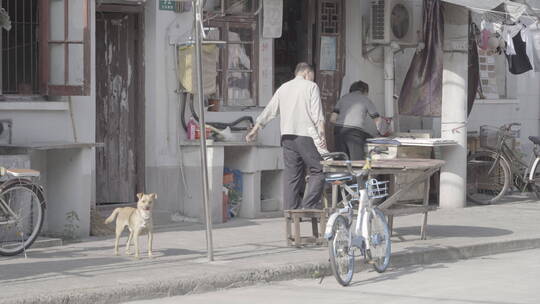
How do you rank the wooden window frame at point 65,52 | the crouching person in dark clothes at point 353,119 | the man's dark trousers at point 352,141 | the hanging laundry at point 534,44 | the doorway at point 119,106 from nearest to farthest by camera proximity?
the wooden window frame at point 65,52
the doorway at point 119,106
the crouching person in dark clothes at point 353,119
the man's dark trousers at point 352,141
the hanging laundry at point 534,44

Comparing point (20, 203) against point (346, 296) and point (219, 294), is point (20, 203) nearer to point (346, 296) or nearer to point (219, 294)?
point (219, 294)

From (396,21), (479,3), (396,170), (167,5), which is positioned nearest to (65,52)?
(167,5)

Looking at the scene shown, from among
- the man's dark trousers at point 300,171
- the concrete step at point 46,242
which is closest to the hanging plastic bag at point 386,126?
the man's dark trousers at point 300,171

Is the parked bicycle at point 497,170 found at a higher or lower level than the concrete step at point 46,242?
higher

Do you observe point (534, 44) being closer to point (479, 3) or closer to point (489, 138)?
point (479, 3)

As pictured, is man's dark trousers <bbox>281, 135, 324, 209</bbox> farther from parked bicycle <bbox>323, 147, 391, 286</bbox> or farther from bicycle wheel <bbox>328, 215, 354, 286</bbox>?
bicycle wheel <bbox>328, 215, 354, 286</bbox>

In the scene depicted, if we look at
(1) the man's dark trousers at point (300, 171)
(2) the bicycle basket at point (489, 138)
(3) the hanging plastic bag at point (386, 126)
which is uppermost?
(3) the hanging plastic bag at point (386, 126)

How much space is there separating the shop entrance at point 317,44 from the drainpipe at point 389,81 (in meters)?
0.77

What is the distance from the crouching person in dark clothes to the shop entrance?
36.9 inches

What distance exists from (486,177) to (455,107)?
1.89 metres

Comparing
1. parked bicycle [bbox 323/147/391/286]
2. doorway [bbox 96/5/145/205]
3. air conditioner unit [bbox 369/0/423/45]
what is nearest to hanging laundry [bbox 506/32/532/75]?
air conditioner unit [bbox 369/0/423/45]

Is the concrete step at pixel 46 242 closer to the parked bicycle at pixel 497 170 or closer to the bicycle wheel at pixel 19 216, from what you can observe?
the bicycle wheel at pixel 19 216

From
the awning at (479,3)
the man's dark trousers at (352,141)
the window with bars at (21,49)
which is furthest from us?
the man's dark trousers at (352,141)

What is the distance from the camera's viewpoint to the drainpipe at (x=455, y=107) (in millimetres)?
16078
